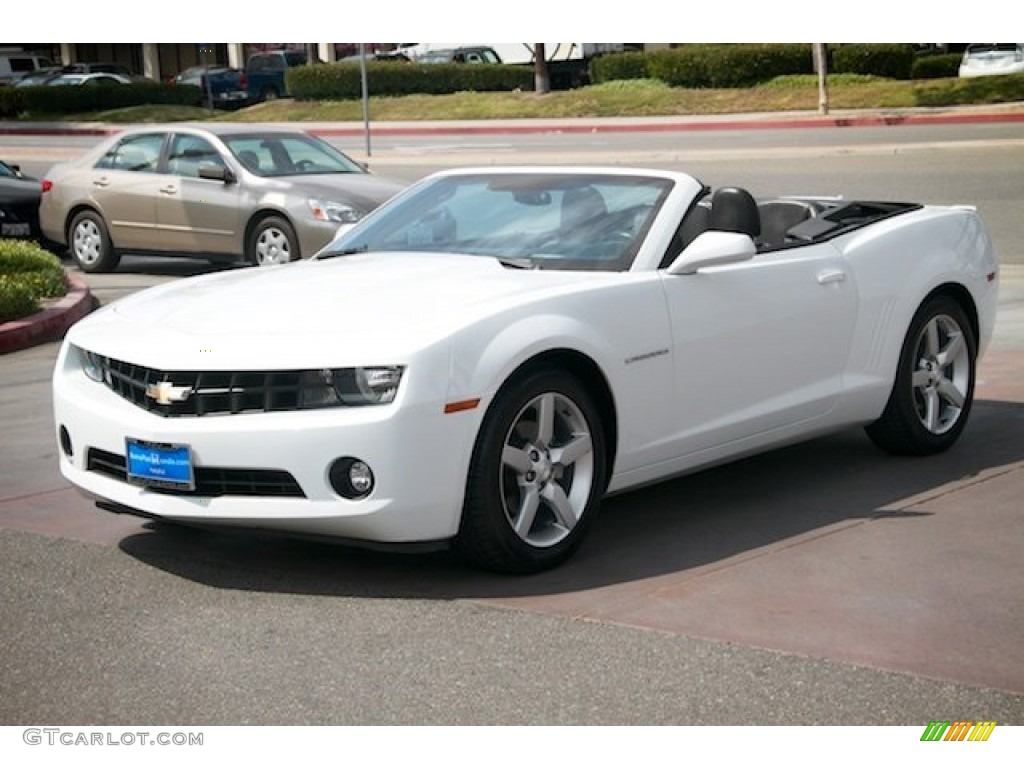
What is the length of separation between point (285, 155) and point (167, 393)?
35.2 feet

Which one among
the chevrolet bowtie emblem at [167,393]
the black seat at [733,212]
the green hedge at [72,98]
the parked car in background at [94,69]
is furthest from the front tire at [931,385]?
the parked car in background at [94,69]

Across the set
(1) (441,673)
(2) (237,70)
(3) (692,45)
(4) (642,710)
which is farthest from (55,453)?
(2) (237,70)

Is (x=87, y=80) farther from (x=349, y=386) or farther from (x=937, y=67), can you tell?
(x=349, y=386)

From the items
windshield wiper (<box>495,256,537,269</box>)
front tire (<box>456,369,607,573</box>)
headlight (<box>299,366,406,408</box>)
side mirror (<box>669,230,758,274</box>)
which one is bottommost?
front tire (<box>456,369,607,573</box>)

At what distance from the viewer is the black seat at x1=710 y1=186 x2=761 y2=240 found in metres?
7.33

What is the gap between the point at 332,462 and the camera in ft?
19.3

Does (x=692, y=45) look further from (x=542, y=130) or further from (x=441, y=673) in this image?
(x=441, y=673)

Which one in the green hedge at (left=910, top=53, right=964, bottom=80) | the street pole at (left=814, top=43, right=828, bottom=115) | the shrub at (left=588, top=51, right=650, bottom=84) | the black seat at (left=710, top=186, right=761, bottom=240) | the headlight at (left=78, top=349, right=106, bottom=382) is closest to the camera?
the headlight at (left=78, top=349, right=106, bottom=382)

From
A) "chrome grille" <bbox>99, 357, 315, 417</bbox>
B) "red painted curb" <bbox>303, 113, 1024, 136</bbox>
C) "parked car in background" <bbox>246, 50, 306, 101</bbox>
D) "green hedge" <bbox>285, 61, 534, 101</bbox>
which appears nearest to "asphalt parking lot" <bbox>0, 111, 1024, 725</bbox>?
"chrome grille" <bbox>99, 357, 315, 417</bbox>

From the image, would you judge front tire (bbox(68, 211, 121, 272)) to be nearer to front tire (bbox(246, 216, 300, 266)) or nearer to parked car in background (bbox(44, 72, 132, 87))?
front tire (bbox(246, 216, 300, 266))

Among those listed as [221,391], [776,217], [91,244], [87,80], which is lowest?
[87,80]

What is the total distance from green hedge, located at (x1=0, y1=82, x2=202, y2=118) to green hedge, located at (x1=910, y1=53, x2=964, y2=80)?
68.8 feet

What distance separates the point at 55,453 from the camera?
28.5 ft

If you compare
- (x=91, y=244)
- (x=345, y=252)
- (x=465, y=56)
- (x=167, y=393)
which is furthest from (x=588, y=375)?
(x=465, y=56)
